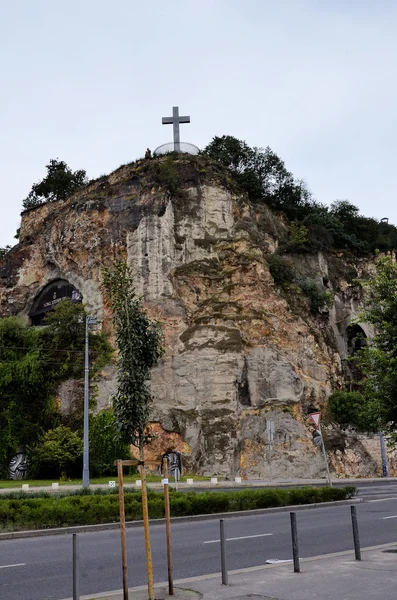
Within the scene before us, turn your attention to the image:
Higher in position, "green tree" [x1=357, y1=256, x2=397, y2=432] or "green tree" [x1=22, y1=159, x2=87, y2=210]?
"green tree" [x1=22, y1=159, x2=87, y2=210]

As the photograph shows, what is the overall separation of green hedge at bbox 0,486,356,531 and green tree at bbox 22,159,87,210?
47201 mm

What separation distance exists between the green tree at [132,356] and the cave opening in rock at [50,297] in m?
38.5

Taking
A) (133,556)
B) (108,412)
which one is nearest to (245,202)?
(108,412)

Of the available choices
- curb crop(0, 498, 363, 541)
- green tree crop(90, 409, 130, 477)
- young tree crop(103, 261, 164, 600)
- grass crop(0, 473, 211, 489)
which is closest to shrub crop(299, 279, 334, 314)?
grass crop(0, 473, 211, 489)

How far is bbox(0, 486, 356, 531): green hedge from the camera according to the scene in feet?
50.3

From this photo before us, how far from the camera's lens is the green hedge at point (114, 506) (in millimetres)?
15336

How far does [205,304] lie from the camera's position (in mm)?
42656

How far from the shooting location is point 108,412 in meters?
39.5

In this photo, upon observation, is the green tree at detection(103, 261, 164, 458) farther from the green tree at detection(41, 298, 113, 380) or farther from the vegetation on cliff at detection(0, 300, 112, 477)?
the green tree at detection(41, 298, 113, 380)

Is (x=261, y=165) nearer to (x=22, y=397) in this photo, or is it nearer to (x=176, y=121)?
(x=176, y=121)

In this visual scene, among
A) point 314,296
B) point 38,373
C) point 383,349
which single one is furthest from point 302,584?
point 314,296

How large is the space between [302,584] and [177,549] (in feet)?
13.7

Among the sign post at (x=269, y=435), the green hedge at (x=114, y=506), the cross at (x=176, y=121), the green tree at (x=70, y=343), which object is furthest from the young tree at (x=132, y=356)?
the cross at (x=176, y=121)

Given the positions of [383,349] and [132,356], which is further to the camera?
[383,349]
